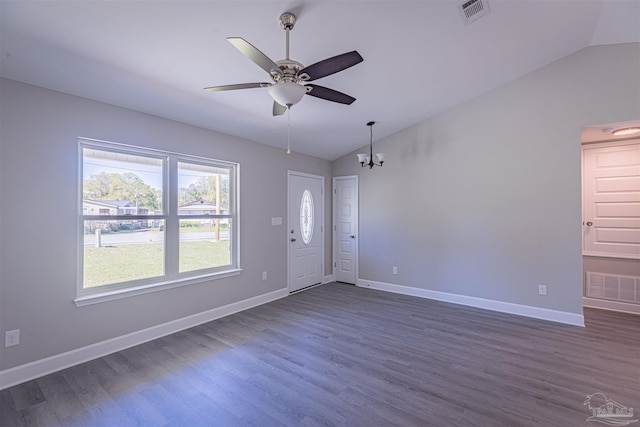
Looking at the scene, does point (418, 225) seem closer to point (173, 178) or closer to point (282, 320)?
point (282, 320)

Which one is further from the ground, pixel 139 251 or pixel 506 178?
pixel 506 178

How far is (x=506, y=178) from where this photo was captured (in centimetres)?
390

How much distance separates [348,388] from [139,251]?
2.62 metres

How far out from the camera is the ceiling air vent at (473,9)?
2334mm

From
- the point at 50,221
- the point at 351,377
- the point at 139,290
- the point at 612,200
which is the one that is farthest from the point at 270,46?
the point at 612,200

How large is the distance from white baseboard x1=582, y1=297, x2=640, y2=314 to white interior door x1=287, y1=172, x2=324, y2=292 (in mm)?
4232

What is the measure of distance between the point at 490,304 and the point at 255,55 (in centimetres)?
435

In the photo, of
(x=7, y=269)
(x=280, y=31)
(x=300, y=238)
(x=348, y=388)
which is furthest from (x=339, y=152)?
(x=7, y=269)

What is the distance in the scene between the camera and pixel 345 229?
221 inches

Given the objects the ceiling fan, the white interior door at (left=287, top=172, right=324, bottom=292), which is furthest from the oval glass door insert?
the ceiling fan

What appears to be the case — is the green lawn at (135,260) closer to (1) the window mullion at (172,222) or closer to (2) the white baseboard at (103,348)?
(1) the window mullion at (172,222)

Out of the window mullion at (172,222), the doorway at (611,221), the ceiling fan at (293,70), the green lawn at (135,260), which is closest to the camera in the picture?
the ceiling fan at (293,70)

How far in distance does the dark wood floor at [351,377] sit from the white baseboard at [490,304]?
0.17m

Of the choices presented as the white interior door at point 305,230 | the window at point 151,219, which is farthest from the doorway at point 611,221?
the window at point 151,219
